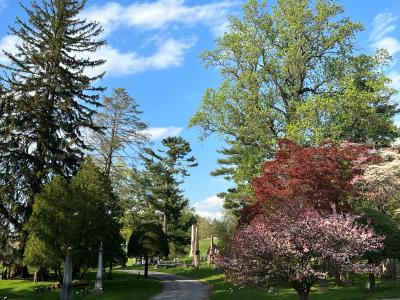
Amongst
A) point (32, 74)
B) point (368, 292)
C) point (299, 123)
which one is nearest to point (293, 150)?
point (299, 123)

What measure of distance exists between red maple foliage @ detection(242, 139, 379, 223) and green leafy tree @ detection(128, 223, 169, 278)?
20.1 meters

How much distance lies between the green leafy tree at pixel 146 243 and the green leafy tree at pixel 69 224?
36.4 feet

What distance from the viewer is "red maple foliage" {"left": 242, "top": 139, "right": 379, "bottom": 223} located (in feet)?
71.2

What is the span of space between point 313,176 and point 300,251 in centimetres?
837

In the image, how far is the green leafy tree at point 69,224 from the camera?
27609mm

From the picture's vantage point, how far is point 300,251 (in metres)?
14.1

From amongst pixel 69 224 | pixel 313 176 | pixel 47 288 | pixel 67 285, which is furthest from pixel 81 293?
pixel 313 176

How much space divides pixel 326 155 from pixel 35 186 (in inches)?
841

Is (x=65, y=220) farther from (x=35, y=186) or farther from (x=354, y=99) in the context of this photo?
(x=354, y=99)

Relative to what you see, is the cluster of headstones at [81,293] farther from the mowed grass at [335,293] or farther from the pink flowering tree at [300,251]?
the pink flowering tree at [300,251]

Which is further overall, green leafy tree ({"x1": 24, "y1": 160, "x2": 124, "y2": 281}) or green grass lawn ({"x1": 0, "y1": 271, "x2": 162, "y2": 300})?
green leafy tree ({"x1": 24, "y1": 160, "x2": 124, "y2": 281})

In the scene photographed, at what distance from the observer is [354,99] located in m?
29.5

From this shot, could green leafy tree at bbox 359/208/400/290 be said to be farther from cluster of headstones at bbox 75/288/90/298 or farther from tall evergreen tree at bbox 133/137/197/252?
tall evergreen tree at bbox 133/137/197/252

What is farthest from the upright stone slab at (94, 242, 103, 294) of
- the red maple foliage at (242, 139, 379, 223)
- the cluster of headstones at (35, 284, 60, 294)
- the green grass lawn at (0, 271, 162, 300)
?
the red maple foliage at (242, 139, 379, 223)
